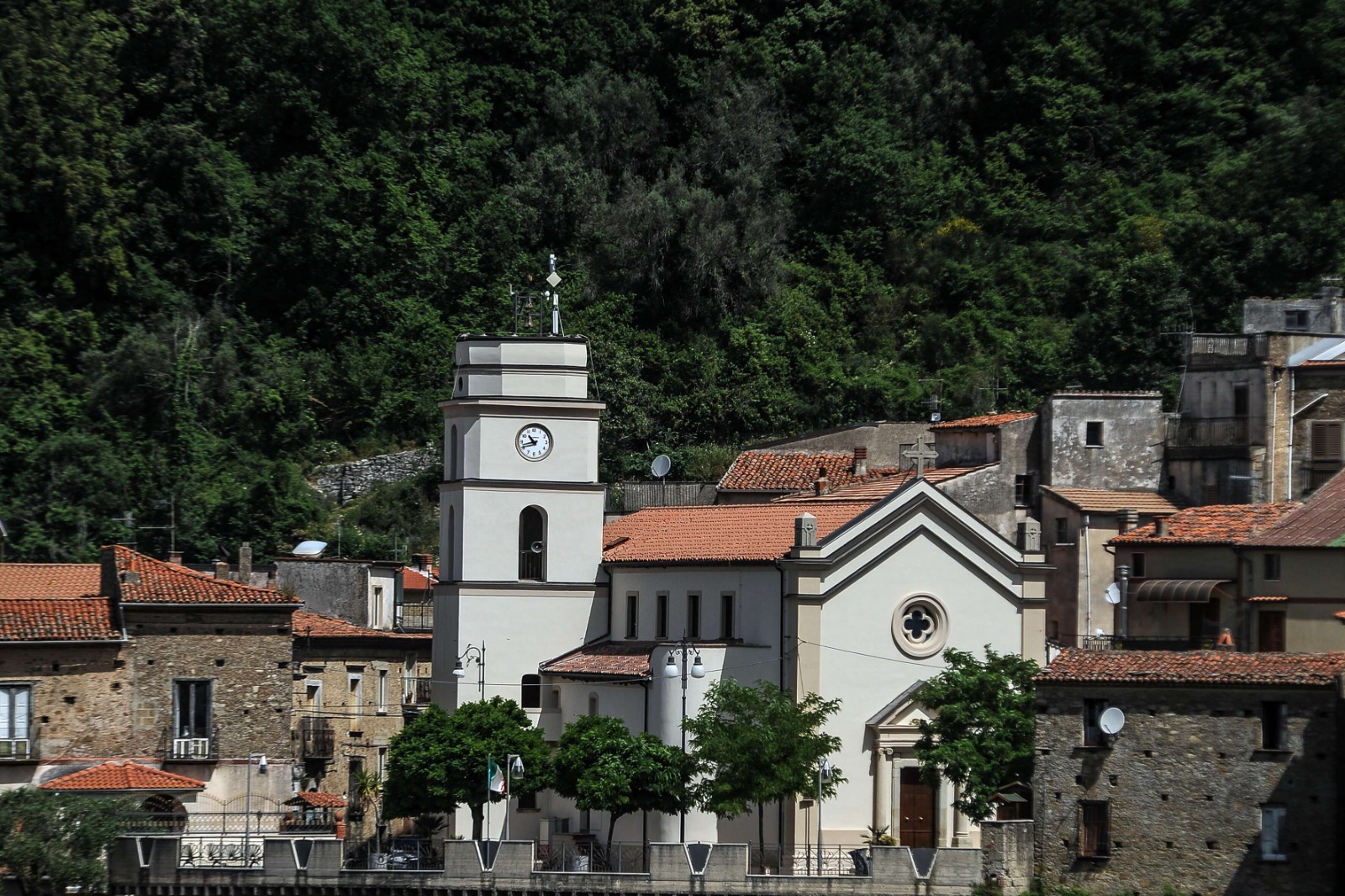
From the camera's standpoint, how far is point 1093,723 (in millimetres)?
56125

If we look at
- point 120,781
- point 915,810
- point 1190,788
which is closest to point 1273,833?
point 1190,788

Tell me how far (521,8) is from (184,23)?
14142 millimetres

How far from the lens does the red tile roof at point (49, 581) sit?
70375 millimetres

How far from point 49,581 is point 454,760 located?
1428 cm

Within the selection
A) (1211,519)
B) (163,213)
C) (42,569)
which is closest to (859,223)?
(163,213)

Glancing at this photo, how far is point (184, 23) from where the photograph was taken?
100875 millimetres

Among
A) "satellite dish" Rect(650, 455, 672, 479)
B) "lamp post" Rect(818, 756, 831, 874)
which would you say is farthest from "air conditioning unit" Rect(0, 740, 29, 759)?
"satellite dish" Rect(650, 455, 672, 479)

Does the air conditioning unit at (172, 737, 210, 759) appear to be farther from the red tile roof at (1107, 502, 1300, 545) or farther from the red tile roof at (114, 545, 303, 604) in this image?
the red tile roof at (1107, 502, 1300, 545)

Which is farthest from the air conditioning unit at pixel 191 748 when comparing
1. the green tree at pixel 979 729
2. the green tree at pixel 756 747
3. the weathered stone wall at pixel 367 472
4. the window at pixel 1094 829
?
the weathered stone wall at pixel 367 472

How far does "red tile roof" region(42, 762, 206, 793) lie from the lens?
61312mm

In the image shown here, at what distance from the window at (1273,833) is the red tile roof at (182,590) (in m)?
24.0

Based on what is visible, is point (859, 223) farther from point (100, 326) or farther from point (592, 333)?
point (100, 326)

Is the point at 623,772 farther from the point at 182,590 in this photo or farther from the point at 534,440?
the point at 534,440

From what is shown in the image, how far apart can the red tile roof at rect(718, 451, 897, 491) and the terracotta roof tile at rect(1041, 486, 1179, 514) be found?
5234 millimetres
